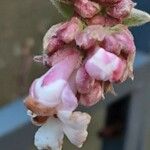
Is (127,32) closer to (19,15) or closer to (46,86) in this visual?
(46,86)

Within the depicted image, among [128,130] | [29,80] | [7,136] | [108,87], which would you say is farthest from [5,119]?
[108,87]

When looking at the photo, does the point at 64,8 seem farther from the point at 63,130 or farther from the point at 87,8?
the point at 63,130

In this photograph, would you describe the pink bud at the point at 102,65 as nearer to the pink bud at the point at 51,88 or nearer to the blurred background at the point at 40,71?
the pink bud at the point at 51,88

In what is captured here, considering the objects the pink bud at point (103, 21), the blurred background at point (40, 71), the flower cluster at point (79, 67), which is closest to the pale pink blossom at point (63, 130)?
the flower cluster at point (79, 67)

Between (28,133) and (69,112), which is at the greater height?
(69,112)

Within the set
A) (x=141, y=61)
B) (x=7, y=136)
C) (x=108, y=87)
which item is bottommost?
(x=141, y=61)

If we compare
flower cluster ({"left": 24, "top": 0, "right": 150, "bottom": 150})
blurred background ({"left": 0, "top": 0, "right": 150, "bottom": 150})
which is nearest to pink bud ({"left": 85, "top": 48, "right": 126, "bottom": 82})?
flower cluster ({"left": 24, "top": 0, "right": 150, "bottom": 150})

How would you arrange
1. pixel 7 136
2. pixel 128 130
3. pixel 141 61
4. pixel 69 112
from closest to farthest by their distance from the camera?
pixel 69 112, pixel 7 136, pixel 141 61, pixel 128 130
